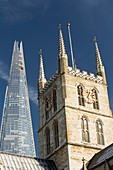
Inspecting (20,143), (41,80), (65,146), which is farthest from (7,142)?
(65,146)

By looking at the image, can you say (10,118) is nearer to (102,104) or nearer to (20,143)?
(20,143)

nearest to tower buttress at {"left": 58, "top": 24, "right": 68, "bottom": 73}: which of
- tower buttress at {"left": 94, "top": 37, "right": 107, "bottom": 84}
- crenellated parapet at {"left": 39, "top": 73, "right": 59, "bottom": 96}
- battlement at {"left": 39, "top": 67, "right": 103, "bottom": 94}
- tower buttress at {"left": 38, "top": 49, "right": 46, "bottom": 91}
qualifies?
battlement at {"left": 39, "top": 67, "right": 103, "bottom": 94}

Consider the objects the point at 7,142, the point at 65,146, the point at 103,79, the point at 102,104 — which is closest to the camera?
the point at 65,146

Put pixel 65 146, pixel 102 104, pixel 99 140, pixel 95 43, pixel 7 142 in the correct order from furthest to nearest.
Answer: pixel 7 142 < pixel 95 43 < pixel 102 104 < pixel 99 140 < pixel 65 146

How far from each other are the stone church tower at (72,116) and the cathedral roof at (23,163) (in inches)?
48.9

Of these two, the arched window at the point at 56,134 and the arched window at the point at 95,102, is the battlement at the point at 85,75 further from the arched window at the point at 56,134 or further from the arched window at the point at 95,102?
the arched window at the point at 56,134

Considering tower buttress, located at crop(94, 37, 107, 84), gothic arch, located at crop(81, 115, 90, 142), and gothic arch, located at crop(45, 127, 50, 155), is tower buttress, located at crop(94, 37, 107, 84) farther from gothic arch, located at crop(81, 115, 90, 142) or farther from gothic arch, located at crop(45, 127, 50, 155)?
gothic arch, located at crop(45, 127, 50, 155)

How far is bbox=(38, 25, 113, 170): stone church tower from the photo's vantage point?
40688mm

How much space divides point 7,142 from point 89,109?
151m

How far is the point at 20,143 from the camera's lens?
626ft

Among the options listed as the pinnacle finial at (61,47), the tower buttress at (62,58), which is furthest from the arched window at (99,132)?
the pinnacle finial at (61,47)

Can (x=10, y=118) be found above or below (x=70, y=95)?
above

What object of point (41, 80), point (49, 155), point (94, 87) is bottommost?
point (49, 155)

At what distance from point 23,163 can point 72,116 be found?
8535 millimetres
